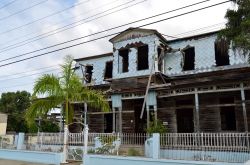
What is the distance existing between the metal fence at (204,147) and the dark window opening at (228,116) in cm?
531

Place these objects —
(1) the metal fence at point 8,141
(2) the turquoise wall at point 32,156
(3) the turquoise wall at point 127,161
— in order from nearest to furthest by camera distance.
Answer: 1. (3) the turquoise wall at point 127,161
2. (2) the turquoise wall at point 32,156
3. (1) the metal fence at point 8,141

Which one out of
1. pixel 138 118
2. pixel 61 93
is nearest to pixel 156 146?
pixel 61 93

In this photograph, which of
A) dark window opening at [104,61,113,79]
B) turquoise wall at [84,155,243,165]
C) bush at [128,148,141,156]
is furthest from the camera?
dark window opening at [104,61,113,79]

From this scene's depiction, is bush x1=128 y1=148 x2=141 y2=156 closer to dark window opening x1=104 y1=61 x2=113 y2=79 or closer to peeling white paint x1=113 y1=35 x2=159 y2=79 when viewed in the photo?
peeling white paint x1=113 y1=35 x2=159 y2=79

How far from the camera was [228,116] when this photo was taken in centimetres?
1734

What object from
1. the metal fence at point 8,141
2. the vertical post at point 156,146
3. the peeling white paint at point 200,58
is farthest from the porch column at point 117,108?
the metal fence at point 8,141

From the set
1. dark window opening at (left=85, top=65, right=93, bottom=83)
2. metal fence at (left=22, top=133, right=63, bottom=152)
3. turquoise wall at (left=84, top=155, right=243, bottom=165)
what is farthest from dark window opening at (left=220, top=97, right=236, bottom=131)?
dark window opening at (left=85, top=65, right=93, bottom=83)

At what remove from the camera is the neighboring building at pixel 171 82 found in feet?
56.0

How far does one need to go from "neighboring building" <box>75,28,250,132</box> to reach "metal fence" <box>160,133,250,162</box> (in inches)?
158

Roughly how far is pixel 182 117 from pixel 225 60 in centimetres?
447

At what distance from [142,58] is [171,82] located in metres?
2.71

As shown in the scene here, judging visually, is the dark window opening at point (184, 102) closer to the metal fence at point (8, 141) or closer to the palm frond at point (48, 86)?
the palm frond at point (48, 86)

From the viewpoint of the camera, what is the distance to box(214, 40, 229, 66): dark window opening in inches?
724

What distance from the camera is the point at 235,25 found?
1197cm
